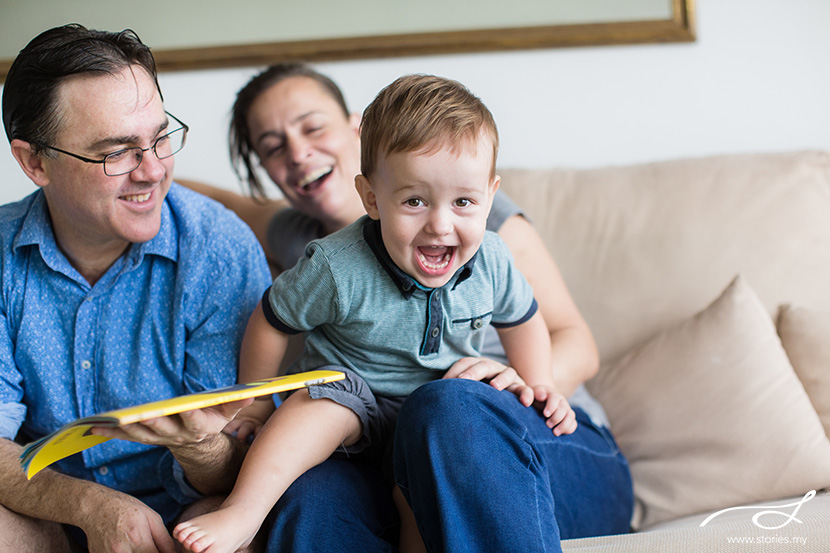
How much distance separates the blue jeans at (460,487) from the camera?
39.0 inches

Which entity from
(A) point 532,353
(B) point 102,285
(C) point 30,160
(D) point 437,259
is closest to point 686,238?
(A) point 532,353

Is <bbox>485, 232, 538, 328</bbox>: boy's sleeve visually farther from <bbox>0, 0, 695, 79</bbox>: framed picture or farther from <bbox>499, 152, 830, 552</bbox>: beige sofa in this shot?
<bbox>0, 0, 695, 79</bbox>: framed picture

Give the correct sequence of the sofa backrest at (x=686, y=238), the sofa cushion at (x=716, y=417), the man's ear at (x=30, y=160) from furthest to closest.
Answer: the sofa backrest at (x=686, y=238), the sofa cushion at (x=716, y=417), the man's ear at (x=30, y=160)

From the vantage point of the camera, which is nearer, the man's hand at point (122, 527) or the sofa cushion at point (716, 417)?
the man's hand at point (122, 527)

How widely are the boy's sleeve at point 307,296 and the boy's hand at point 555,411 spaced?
1.22 feet

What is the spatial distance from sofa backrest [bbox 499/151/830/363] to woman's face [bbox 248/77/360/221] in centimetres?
55

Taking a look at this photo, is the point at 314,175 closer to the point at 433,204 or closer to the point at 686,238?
the point at 433,204

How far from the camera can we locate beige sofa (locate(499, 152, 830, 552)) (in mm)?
1490

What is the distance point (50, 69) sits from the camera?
1.22 m

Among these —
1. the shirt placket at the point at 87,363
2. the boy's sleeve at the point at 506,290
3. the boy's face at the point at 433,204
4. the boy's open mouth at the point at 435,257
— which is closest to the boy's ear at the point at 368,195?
the boy's face at the point at 433,204

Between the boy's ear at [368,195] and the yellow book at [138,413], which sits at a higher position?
the boy's ear at [368,195]

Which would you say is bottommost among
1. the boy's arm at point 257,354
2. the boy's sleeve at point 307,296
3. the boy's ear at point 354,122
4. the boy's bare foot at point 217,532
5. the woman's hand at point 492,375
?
the boy's bare foot at point 217,532

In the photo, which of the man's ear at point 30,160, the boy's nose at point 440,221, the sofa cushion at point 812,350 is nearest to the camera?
the boy's nose at point 440,221

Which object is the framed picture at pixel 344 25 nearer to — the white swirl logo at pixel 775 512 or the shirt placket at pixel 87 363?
the shirt placket at pixel 87 363
